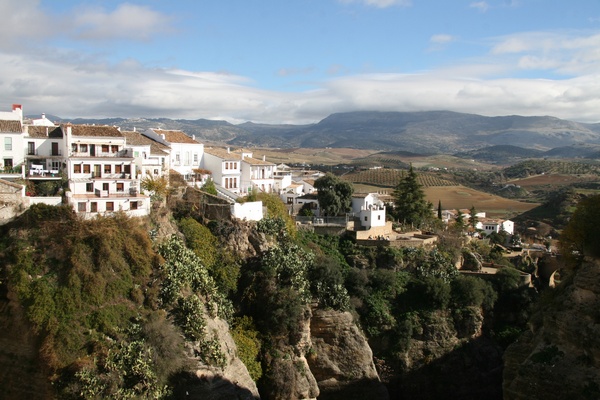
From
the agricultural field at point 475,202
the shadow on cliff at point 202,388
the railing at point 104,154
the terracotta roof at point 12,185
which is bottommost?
the shadow on cliff at point 202,388

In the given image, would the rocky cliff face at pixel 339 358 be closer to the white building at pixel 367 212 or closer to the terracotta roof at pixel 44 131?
the white building at pixel 367 212

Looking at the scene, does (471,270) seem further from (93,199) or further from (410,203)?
(93,199)

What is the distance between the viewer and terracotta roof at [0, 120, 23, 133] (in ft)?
96.8

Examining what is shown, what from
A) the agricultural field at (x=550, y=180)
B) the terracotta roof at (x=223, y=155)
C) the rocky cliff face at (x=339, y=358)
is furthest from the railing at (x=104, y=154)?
the agricultural field at (x=550, y=180)

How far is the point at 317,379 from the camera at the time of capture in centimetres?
3103

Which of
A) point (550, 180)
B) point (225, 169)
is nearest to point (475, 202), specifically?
point (550, 180)

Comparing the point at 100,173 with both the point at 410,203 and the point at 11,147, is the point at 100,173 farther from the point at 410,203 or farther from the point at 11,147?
the point at 410,203

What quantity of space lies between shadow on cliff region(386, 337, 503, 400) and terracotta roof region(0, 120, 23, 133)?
24937 millimetres

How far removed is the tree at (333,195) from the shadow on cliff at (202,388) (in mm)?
19238

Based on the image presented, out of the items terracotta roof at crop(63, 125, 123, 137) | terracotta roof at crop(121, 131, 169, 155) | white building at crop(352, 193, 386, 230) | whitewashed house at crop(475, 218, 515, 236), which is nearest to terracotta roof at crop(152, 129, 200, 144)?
terracotta roof at crop(121, 131, 169, 155)

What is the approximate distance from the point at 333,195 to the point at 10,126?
2160cm

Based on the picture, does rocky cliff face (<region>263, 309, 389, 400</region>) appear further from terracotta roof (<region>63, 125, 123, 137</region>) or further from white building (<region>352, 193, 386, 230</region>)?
terracotta roof (<region>63, 125, 123, 137</region>)

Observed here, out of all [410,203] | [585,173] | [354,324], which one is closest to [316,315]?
[354,324]

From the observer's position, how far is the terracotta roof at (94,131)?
30.5 m
